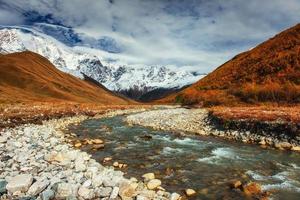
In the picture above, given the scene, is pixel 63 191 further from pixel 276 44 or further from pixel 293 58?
pixel 276 44

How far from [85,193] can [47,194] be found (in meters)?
1.55

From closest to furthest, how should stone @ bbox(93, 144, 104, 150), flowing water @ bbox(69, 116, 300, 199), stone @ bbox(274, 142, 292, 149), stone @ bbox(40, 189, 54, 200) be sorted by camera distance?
stone @ bbox(40, 189, 54, 200) < flowing water @ bbox(69, 116, 300, 199) < stone @ bbox(93, 144, 104, 150) < stone @ bbox(274, 142, 292, 149)

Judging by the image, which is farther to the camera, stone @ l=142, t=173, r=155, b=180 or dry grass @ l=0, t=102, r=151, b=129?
dry grass @ l=0, t=102, r=151, b=129

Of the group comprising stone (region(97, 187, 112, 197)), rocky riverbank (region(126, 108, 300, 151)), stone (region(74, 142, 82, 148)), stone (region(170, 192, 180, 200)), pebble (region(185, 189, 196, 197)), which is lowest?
pebble (region(185, 189, 196, 197))

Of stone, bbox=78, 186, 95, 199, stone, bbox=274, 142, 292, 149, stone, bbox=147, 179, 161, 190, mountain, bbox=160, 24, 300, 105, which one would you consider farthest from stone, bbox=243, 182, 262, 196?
mountain, bbox=160, 24, 300, 105

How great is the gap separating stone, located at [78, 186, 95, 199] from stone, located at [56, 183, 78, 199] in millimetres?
247

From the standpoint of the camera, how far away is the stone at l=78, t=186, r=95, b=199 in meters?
13.8

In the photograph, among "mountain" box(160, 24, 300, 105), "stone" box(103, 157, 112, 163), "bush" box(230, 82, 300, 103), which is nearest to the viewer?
"stone" box(103, 157, 112, 163)

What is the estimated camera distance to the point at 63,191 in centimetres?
1380

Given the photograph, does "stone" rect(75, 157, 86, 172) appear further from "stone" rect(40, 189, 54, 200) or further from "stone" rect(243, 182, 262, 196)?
"stone" rect(243, 182, 262, 196)

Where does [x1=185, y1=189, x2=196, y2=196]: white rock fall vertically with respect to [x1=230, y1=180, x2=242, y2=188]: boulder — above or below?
below

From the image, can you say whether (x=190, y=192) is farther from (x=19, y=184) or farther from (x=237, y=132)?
(x=237, y=132)

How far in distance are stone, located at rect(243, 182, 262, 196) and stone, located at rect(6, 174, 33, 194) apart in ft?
33.4

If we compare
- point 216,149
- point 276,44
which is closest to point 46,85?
point 276,44
